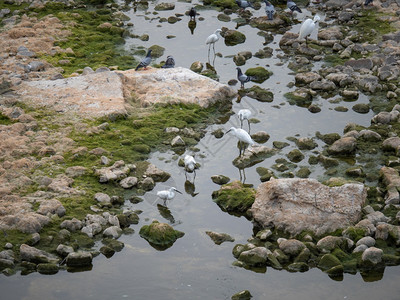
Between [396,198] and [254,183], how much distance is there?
3541 mm

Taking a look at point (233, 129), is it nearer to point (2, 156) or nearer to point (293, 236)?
point (293, 236)

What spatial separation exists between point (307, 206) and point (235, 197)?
1848mm

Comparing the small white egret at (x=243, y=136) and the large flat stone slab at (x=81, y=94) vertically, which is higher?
the small white egret at (x=243, y=136)

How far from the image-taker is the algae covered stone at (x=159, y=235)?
1485 centimetres

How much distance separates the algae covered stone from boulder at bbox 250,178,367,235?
1.96 metres

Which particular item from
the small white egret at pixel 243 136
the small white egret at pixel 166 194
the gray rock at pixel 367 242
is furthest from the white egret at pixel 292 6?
the gray rock at pixel 367 242

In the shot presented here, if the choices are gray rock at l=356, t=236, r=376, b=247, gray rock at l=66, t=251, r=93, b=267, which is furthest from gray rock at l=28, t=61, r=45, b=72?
gray rock at l=356, t=236, r=376, b=247

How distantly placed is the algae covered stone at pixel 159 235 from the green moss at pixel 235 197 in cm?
163

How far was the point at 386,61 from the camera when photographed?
22.8m

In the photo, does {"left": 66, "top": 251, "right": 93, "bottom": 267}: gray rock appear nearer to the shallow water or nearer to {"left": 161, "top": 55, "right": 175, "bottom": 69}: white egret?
the shallow water

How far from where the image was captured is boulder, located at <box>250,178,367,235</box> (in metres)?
14.8

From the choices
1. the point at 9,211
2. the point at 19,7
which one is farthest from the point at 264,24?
the point at 9,211

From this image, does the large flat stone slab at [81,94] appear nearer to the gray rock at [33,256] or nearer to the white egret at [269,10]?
the gray rock at [33,256]

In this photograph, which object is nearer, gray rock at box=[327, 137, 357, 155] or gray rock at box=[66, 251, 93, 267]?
gray rock at box=[66, 251, 93, 267]
